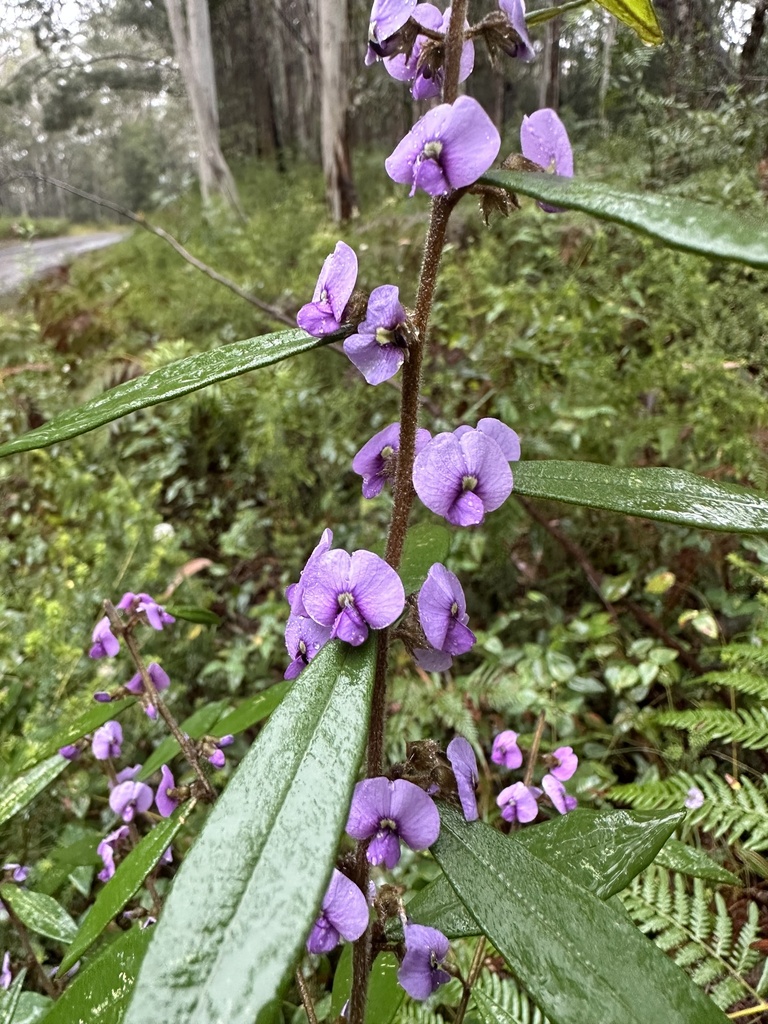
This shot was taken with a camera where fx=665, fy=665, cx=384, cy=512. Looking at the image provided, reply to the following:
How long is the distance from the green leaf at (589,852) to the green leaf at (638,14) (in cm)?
72

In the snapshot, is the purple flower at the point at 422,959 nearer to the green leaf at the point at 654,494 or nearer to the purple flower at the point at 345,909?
the purple flower at the point at 345,909

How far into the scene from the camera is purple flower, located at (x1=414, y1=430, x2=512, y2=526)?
538 mm

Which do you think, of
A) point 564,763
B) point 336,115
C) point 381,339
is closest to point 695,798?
point 564,763

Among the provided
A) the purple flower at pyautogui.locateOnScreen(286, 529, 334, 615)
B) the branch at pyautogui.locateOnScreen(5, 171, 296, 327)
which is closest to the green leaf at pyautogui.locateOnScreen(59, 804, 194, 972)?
the purple flower at pyautogui.locateOnScreen(286, 529, 334, 615)

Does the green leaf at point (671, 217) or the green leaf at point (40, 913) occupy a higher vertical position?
the green leaf at point (671, 217)

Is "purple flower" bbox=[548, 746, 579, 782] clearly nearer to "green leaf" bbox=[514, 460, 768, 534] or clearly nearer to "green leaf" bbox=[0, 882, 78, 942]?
"green leaf" bbox=[514, 460, 768, 534]

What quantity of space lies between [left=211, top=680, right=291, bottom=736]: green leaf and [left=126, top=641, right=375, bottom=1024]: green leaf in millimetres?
497

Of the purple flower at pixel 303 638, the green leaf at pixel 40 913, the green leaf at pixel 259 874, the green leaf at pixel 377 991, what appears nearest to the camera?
the green leaf at pixel 259 874

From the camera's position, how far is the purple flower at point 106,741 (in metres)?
1.16

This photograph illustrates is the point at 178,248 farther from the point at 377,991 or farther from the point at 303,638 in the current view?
the point at 377,991

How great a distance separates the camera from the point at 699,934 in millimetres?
1137

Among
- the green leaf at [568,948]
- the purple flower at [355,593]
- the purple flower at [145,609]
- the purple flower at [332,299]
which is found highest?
the purple flower at [332,299]

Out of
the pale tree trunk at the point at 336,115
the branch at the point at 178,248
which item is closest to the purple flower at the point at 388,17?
the branch at the point at 178,248

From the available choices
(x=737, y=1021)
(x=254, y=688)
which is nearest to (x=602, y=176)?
(x=254, y=688)
